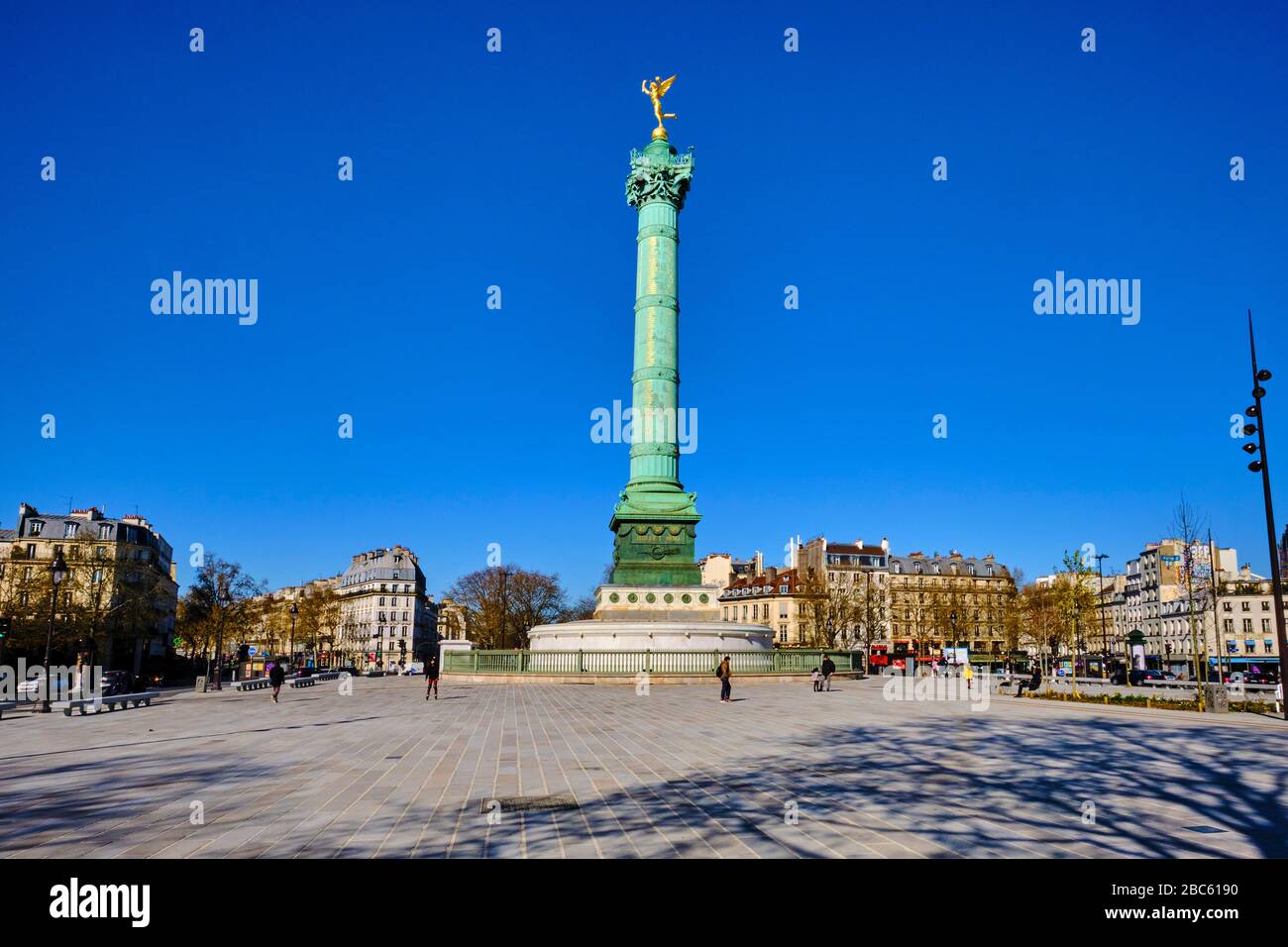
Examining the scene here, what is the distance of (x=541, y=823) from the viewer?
8641mm

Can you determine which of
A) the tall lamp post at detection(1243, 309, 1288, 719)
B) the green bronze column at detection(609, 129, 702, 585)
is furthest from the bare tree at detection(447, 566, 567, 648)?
the tall lamp post at detection(1243, 309, 1288, 719)

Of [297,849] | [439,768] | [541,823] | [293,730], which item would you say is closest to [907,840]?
[541,823]

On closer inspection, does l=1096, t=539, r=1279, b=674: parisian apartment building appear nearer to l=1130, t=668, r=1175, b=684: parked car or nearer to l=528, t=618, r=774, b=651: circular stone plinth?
l=1130, t=668, r=1175, b=684: parked car

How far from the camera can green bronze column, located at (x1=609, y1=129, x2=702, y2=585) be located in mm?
42750

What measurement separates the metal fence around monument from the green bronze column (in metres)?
5.66

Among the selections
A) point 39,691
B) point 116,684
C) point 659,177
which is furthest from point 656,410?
point 39,691

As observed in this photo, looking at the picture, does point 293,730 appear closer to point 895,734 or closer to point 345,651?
point 895,734

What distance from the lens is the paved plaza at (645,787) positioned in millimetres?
7898

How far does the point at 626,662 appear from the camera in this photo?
36.9 meters

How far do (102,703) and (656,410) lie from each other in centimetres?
2627
